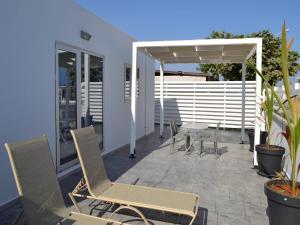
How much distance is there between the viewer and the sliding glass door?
17.8 ft

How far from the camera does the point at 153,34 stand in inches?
534

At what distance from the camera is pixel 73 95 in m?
5.86

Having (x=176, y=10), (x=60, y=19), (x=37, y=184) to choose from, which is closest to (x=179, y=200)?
(x=37, y=184)

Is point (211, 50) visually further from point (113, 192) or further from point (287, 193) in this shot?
point (113, 192)

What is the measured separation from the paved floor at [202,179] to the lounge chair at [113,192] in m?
0.36

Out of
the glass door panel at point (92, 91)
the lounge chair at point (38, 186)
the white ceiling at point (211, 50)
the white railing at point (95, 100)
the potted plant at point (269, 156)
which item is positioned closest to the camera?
the lounge chair at point (38, 186)

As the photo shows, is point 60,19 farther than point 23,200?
Yes

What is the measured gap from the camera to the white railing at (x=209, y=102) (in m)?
12.9

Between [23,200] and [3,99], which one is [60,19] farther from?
[23,200]

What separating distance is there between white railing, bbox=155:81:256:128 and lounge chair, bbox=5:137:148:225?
10873mm

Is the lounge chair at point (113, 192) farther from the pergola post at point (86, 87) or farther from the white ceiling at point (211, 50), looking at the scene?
the white ceiling at point (211, 50)

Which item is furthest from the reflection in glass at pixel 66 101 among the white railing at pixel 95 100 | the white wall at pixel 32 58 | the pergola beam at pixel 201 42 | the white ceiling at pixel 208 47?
the white ceiling at pixel 208 47

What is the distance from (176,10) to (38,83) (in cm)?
857

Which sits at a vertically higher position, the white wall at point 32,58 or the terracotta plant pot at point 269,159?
the white wall at point 32,58
